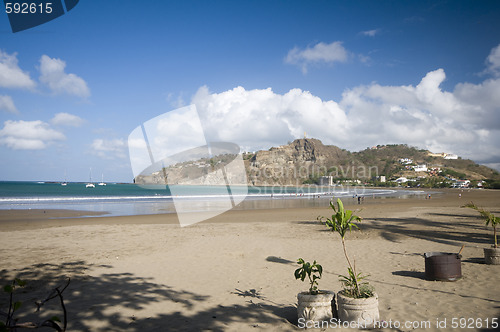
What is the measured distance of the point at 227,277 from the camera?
24.3 ft

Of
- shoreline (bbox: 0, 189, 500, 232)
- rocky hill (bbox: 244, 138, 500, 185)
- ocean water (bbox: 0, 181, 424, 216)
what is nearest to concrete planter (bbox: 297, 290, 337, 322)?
shoreline (bbox: 0, 189, 500, 232)

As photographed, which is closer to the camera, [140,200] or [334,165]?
[140,200]

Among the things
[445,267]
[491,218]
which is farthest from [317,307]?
[491,218]

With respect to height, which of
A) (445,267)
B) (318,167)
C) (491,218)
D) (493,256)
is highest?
(318,167)

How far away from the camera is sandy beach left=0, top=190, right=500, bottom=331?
500 centimetres

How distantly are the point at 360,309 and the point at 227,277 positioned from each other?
3.79 meters

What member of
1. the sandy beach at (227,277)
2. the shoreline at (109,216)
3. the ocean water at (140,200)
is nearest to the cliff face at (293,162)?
the ocean water at (140,200)

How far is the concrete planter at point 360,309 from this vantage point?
14.1 ft

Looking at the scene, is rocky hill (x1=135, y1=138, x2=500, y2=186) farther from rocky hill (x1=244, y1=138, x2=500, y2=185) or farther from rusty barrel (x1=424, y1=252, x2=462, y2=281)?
rusty barrel (x1=424, y1=252, x2=462, y2=281)

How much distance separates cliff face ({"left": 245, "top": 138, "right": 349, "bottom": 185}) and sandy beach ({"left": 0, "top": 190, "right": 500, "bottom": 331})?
5184 inches

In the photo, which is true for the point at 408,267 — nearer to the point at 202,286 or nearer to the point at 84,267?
the point at 202,286

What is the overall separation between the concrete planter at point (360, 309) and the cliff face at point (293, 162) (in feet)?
455

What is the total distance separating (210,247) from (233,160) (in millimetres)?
124849

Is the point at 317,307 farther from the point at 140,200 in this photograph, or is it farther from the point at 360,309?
the point at 140,200
